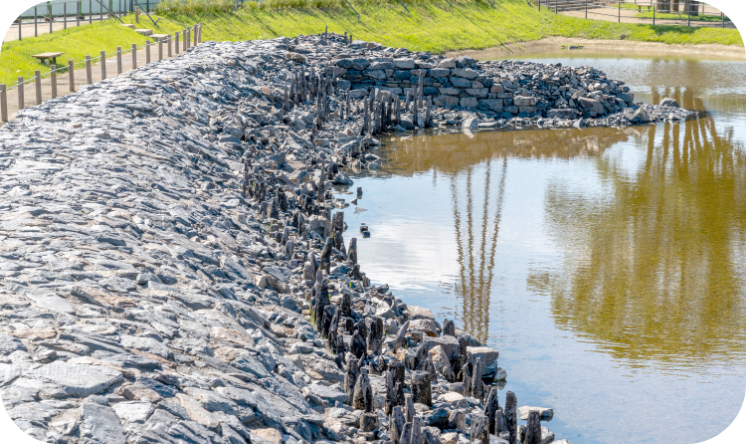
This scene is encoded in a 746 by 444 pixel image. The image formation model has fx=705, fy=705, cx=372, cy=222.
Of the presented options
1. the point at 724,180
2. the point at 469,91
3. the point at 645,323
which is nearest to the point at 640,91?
the point at 469,91

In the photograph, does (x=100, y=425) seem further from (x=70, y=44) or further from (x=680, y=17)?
(x=680, y=17)

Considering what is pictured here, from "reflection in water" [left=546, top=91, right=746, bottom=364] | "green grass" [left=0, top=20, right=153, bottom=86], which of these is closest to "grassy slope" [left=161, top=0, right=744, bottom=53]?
"green grass" [left=0, top=20, right=153, bottom=86]

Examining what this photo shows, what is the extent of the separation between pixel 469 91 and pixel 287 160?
43.1 ft

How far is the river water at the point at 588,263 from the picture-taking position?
9.76m

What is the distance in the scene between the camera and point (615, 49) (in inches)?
2111

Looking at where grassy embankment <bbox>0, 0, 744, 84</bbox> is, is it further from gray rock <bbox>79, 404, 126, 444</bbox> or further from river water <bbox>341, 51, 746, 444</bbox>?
gray rock <bbox>79, 404, 126, 444</bbox>

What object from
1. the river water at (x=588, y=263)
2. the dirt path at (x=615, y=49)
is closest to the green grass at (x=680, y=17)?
the dirt path at (x=615, y=49)

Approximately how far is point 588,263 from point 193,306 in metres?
8.53

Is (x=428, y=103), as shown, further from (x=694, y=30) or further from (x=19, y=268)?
(x=694, y=30)

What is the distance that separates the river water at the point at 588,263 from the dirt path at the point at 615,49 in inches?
994

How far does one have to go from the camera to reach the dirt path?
4878 cm

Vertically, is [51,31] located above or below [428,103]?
above

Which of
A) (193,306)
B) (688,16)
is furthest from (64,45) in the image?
(688,16)

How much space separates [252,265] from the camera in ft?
39.4
